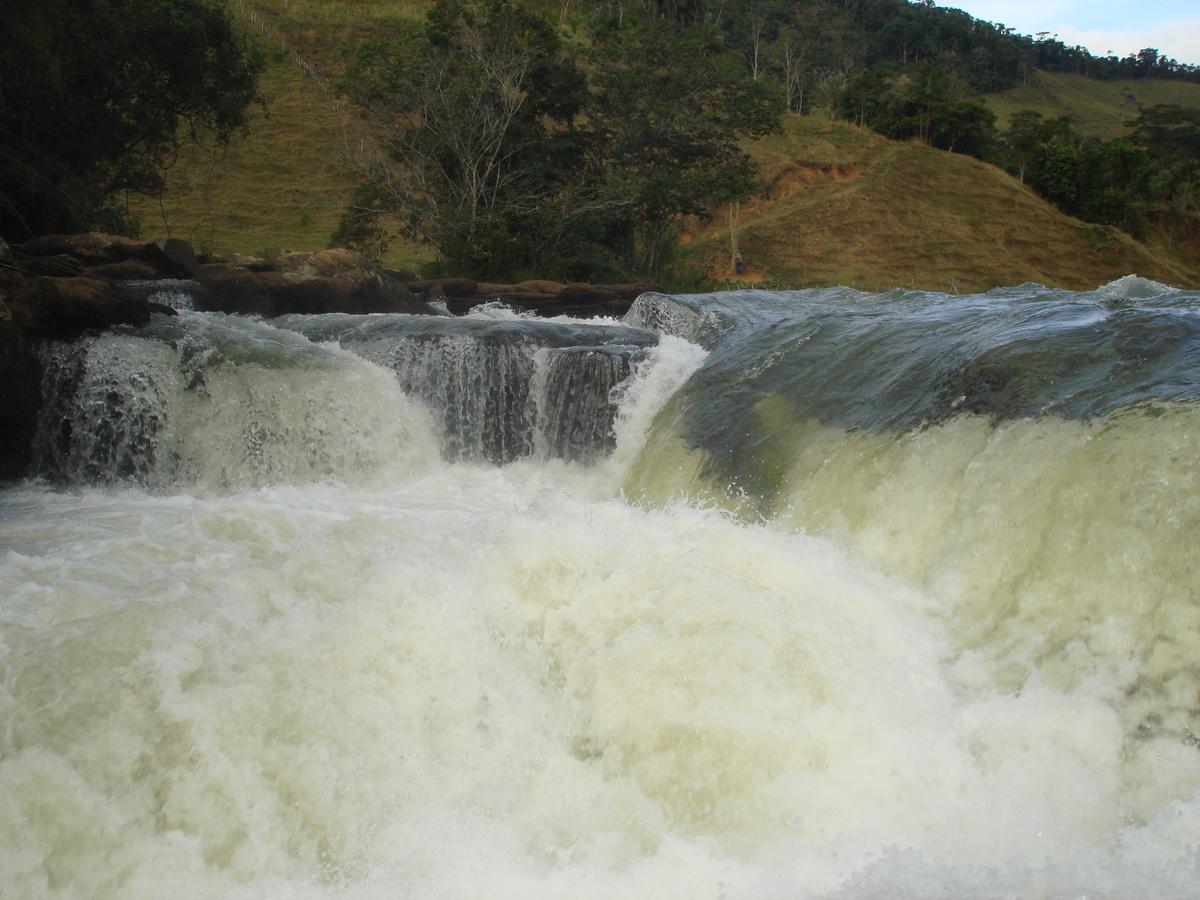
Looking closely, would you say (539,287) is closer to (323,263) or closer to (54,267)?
(323,263)

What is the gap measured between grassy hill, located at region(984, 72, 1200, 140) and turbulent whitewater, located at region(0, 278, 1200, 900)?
5836cm

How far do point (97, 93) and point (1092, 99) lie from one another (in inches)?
2888

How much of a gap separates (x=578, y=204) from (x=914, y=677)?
63.7 feet

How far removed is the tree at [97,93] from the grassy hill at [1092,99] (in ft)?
168

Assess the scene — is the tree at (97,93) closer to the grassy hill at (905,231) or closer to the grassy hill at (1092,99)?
the grassy hill at (905,231)

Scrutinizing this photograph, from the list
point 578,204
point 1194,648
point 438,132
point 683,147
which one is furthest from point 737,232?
point 1194,648

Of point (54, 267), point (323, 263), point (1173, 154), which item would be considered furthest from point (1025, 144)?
point (54, 267)

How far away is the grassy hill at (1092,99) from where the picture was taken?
63812 millimetres

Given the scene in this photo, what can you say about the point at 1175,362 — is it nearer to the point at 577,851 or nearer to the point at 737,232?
the point at 577,851

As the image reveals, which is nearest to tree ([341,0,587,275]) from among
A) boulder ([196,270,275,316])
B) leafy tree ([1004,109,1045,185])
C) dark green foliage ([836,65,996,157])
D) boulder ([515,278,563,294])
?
boulder ([515,278,563,294])

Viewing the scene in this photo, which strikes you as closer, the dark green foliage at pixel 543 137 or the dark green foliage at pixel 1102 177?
the dark green foliage at pixel 543 137

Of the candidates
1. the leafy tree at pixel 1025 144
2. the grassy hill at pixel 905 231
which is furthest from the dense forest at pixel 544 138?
the leafy tree at pixel 1025 144

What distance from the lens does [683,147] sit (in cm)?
2512

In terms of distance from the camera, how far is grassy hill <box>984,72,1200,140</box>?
63812mm
